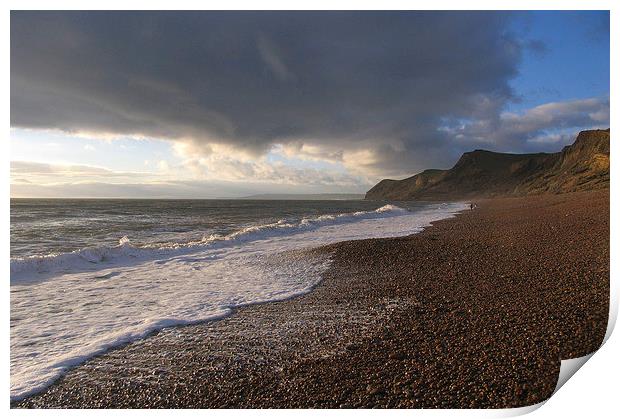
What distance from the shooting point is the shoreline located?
3584 mm

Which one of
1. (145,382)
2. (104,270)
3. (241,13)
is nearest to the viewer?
(145,382)

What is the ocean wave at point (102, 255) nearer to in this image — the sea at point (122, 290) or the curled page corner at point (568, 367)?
the sea at point (122, 290)

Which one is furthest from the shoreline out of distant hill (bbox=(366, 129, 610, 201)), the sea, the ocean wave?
distant hill (bbox=(366, 129, 610, 201))

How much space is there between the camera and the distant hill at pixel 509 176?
36041 mm

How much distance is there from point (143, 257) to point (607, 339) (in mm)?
11664

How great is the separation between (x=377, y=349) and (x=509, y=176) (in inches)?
4421

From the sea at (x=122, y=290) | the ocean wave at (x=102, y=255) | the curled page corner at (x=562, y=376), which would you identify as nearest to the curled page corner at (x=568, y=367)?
the curled page corner at (x=562, y=376)

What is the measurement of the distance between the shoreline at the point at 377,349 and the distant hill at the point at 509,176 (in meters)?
31.9

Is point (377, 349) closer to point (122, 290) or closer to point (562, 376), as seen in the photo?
point (562, 376)

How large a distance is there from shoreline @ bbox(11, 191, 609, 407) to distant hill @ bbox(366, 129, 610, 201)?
3191cm

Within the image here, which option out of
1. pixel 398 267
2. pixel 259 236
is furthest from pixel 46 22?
pixel 259 236

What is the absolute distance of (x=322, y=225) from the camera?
22.5 metres

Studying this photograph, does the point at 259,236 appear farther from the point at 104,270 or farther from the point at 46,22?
the point at 46,22

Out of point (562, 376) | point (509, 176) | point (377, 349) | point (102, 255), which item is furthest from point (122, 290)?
point (509, 176)
